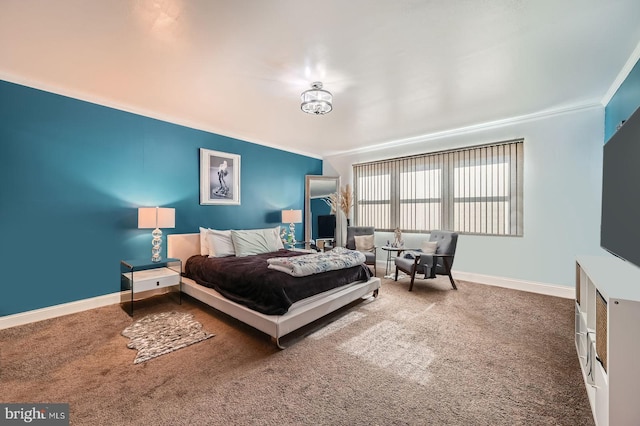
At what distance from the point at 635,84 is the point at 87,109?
6.05m

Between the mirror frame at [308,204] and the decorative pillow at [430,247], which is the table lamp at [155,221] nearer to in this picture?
the mirror frame at [308,204]

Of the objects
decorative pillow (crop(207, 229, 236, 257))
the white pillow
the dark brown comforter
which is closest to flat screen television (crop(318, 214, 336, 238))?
decorative pillow (crop(207, 229, 236, 257))

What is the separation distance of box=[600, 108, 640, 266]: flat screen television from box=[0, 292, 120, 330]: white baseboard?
5022 mm

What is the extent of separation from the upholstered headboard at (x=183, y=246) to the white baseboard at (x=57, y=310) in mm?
842

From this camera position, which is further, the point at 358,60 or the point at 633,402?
the point at 358,60

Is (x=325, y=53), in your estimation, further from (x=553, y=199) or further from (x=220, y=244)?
(x=553, y=199)

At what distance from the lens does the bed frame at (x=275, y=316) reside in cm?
236

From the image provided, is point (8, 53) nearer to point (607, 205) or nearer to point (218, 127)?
point (218, 127)

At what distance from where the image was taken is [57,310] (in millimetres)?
3000

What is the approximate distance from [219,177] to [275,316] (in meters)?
3.10

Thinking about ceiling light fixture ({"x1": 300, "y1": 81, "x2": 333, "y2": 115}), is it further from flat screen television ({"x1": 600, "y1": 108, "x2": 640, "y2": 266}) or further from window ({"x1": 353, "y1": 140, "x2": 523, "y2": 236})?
window ({"x1": 353, "y1": 140, "x2": 523, "y2": 236})

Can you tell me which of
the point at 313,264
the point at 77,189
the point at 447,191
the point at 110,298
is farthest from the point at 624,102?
the point at 110,298

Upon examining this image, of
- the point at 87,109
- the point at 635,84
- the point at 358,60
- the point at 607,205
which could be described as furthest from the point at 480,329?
the point at 87,109

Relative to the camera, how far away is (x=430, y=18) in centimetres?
193
